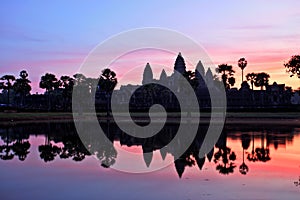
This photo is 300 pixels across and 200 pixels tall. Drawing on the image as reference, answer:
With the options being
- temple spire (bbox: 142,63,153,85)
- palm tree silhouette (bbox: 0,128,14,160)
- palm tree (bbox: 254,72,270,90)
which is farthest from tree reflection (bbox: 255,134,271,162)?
temple spire (bbox: 142,63,153,85)

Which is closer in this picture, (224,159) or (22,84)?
(224,159)

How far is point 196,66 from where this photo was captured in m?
156

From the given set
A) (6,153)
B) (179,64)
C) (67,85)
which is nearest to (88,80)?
(67,85)

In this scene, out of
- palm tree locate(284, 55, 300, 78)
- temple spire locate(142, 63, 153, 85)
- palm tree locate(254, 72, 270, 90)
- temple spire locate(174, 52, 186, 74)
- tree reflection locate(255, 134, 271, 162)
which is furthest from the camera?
temple spire locate(142, 63, 153, 85)

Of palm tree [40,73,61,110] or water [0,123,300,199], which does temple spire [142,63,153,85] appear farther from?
water [0,123,300,199]

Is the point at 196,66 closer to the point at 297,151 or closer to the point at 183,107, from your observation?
the point at 183,107

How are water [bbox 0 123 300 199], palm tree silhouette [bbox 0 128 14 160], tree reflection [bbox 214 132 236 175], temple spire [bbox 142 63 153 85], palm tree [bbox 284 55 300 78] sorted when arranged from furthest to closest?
1. temple spire [bbox 142 63 153 85]
2. palm tree [bbox 284 55 300 78]
3. palm tree silhouette [bbox 0 128 14 160]
4. tree reflection [bbox 214 132 236 175]
5. water [bbox 0 123 300 199]

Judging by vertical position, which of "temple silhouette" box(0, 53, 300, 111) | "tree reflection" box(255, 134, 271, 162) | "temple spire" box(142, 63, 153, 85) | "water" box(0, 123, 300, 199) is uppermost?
"temple spire" box(142, 63, 153, 85)

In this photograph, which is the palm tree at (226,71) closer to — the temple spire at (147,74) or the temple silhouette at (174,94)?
the temple silhouette at (174,94)

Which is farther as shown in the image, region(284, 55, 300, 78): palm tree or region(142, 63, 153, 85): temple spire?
region(142, 63, 153, 85): temple spire

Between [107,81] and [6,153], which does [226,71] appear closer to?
[107,81]

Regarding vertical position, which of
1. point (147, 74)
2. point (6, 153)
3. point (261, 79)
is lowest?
point (6, 153)

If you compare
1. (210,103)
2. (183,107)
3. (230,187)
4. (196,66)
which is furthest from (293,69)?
(196,66)

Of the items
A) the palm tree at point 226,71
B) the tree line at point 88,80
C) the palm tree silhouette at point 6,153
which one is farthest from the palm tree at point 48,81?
the palm tree silhouette at point 6,153
